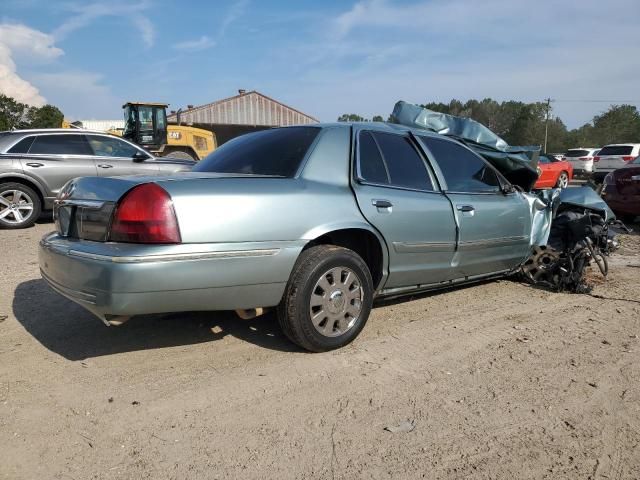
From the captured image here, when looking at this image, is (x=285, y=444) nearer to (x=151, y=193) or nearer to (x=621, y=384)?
(x=151, y=193)

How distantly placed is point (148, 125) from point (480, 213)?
549 inches

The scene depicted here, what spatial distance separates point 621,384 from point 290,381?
6.32 feet

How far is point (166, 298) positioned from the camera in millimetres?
2693

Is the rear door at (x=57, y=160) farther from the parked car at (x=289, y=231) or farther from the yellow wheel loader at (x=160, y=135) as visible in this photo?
the yellow wheel loader at (x=160, y=135)

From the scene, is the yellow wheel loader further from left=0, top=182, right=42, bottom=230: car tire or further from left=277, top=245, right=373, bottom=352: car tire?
left=277, top=245, right=373, bottom=352: car tire

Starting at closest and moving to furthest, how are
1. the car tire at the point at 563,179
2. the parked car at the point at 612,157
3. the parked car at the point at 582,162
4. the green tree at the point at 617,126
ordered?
the car tire at the point at 563,179, the parked car at the point at 612,157, the parked car at the point at 582,162, the green tree at the point at 617,126

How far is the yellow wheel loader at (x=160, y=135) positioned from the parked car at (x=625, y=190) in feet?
35.8

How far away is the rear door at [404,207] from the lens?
354 centimetres

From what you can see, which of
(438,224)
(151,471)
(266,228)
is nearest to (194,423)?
(151,471)

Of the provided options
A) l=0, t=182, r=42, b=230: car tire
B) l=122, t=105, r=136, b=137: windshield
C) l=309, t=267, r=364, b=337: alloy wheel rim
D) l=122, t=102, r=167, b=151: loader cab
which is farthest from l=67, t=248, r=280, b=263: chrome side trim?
l=122, t=105, r=136, b=137: windshield

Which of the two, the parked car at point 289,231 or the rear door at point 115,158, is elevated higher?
the rear door at point 115,158

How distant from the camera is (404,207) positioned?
3.66 metres

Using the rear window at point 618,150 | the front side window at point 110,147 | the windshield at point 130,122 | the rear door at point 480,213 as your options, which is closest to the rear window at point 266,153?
the rear door at point 480,213

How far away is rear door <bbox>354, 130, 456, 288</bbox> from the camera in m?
3.54
